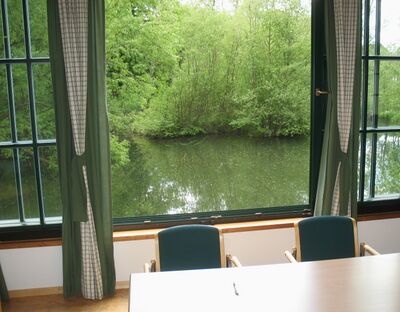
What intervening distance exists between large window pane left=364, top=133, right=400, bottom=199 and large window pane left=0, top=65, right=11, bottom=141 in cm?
293

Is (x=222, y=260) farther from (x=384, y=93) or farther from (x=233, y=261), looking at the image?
(x=384, y=93)

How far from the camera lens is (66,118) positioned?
3.36 meters

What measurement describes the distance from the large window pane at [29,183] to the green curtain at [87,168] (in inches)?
13.1

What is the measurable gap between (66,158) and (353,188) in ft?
7.42

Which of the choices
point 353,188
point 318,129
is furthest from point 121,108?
point 353,188

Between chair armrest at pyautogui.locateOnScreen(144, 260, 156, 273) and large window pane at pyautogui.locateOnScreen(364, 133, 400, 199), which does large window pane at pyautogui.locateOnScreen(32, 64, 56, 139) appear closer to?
chair armrest at pyautogui.locateOnScreen(144, 260, 156, 273)

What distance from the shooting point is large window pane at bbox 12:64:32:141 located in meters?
3.45

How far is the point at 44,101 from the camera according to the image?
11.5ft

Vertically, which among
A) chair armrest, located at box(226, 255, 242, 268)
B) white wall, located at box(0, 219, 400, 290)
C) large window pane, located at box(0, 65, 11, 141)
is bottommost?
white wall, located at box(0, 219, 400, 290)

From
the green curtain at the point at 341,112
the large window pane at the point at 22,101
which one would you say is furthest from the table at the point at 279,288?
the large window pane at the point at 22,101

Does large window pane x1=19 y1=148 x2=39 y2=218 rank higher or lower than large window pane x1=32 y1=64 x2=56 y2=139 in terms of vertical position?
lower

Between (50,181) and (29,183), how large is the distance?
0.16 m

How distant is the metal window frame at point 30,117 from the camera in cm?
340

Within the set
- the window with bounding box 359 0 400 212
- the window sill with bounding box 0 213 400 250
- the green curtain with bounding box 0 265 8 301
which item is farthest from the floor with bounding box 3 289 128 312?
the window with bounding box 359 0 400 212
